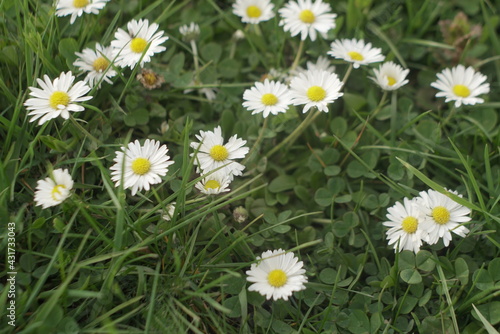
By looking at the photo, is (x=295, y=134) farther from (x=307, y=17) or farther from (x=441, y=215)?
(x=441, y=215)

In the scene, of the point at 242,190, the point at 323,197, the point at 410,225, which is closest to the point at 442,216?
the point at 410,225

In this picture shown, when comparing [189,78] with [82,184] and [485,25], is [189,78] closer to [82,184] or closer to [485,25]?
[82,184]

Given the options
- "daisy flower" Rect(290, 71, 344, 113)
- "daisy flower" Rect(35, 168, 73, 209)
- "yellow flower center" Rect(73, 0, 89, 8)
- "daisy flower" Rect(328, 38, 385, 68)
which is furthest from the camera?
"daisy flower" Rect(328, 38, 385, 68)

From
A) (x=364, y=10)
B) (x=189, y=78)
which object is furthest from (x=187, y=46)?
(x=364, y=10)

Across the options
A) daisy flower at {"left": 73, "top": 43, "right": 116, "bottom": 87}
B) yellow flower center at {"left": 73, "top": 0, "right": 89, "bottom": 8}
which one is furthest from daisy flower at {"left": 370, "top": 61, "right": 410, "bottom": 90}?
yellow flower center at {"left": 73, "top": 0, "right": 89, "bottom": 8}

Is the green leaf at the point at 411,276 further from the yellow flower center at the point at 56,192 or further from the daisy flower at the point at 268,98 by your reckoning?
the yellow flower center at the point at 56,192

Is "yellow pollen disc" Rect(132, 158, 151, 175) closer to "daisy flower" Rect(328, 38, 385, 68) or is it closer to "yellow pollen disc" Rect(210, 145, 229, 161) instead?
"yellow pollen disc" Rect(210, 145, 229, 161)

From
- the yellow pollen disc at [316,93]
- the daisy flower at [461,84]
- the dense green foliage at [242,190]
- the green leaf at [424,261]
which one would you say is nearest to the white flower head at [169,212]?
the dense green foliage at [242,190]

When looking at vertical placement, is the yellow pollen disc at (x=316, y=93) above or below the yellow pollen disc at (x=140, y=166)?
above
